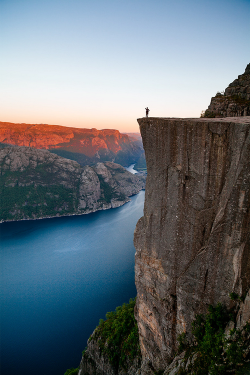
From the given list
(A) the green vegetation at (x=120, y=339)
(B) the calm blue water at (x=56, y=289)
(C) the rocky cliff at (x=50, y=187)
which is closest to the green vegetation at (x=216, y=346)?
(A) the green vegetation at (x=120, y=339)

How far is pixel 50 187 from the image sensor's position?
128375 millimetres

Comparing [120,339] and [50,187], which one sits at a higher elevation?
[50,187]

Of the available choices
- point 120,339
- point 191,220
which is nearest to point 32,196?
point 120,339

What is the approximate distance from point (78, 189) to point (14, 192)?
114ft

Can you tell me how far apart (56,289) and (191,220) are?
47.4 meters

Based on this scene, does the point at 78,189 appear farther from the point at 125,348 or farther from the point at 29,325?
the point at 125,348

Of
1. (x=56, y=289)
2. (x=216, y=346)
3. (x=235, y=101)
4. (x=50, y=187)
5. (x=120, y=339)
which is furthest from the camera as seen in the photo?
(x=50, y=187)

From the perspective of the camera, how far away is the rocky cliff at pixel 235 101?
1920cm

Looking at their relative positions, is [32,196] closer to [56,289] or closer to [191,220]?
[56,289]

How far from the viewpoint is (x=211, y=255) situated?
11.2m

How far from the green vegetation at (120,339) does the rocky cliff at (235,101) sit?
22.0 meters

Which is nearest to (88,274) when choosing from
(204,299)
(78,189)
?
(204,299)

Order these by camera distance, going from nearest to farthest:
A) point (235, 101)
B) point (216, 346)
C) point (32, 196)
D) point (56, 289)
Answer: point (216, 346)
point (235, 101)
point (56, 289)
point (32, 196)

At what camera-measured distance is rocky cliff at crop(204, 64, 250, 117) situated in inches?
756
